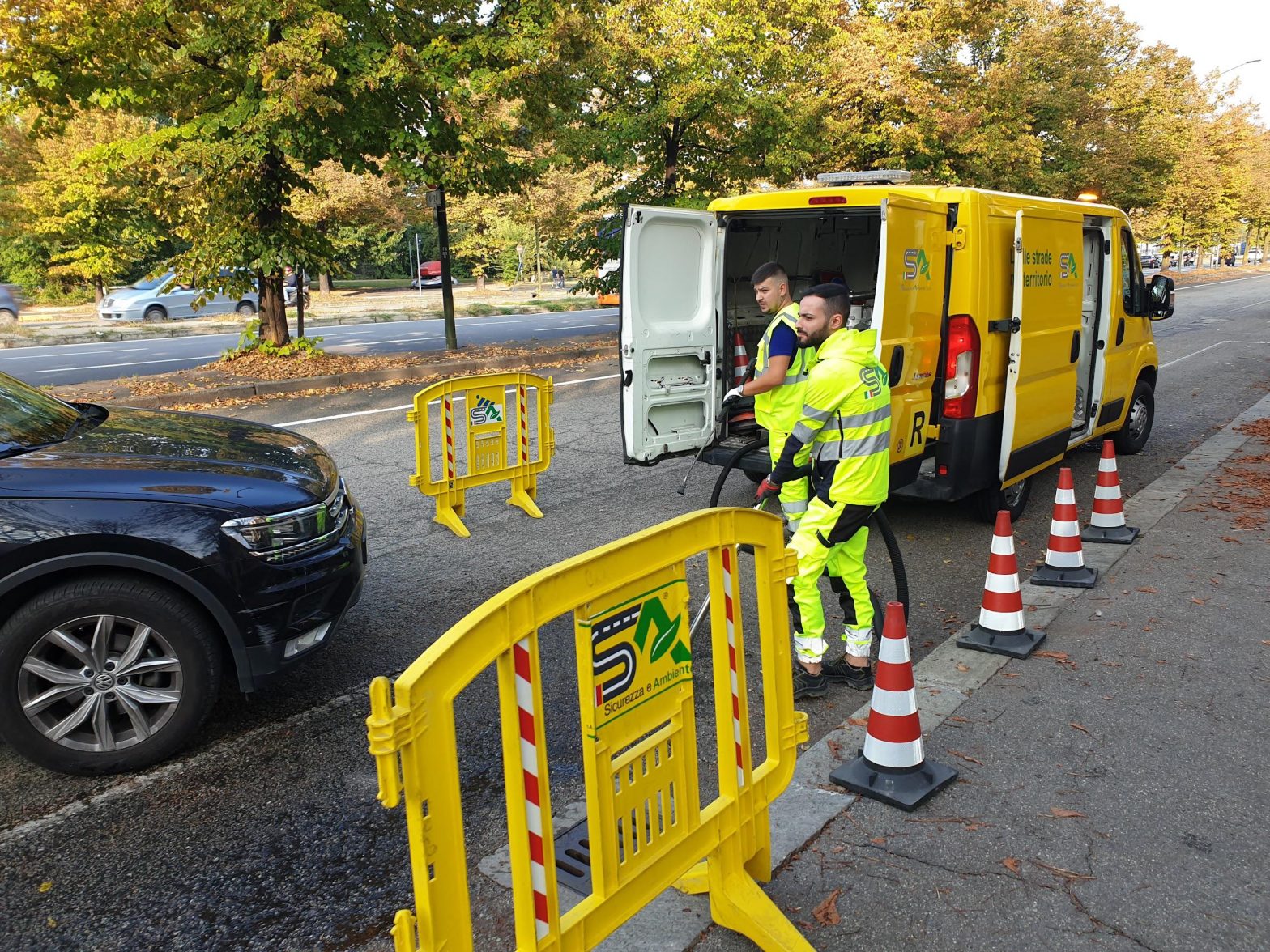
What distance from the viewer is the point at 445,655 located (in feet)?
6.20

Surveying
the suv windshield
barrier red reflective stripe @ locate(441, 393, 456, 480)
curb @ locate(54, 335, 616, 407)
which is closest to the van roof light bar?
barrier red reflective stripe @ locate(441, 393, 456, 480)

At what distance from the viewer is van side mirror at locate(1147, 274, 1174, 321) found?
845 centimetres

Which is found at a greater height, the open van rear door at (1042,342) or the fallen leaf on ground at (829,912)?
the open van rear door at (1042,342)

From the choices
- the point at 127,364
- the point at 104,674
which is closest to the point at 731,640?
the point at 104,674

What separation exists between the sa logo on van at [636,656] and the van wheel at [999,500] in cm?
478

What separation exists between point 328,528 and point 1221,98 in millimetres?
57397

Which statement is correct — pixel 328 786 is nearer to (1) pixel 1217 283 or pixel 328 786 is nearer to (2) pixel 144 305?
(2) pixel 144 305

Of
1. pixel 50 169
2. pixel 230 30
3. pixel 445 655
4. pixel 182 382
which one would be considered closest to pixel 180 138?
pixel 230 30

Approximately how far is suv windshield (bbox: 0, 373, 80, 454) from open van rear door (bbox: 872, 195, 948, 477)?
4.13 m

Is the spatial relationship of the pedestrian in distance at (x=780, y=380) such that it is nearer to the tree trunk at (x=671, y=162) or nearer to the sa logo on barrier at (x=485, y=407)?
the sa logo on barrier at (x=485, y=407)

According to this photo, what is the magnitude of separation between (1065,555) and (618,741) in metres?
4.26

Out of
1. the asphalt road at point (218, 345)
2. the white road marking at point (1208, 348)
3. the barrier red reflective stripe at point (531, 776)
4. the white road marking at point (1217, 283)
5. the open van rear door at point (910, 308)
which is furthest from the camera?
the white road marking at point (1217, 283)

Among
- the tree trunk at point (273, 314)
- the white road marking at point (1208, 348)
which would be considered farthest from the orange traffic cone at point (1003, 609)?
the white road marking at point (1208, 348)

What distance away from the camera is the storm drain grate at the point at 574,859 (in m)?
2.93
